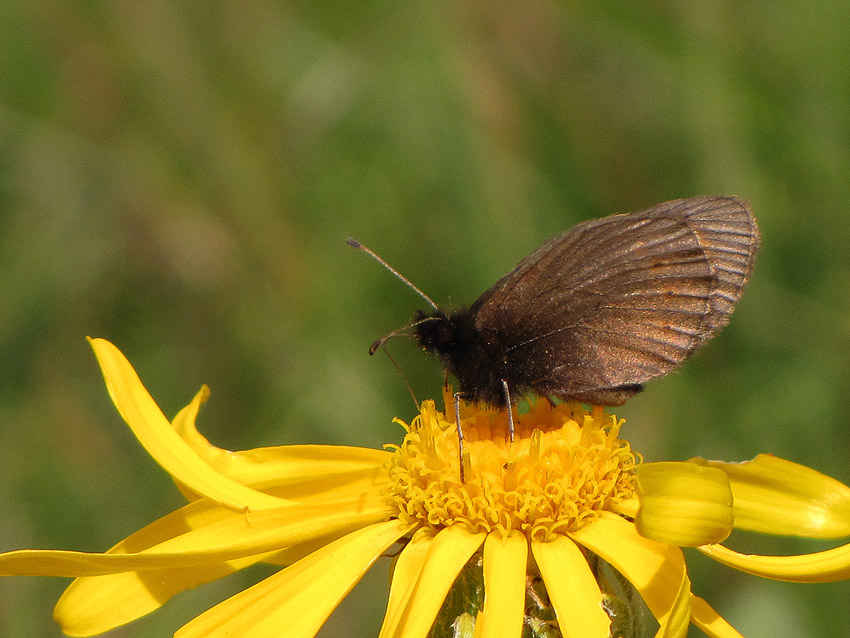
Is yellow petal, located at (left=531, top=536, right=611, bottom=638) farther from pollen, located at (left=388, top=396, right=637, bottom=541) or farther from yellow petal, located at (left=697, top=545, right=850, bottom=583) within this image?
yellow petal, located at (left=697, top=545, right=850, bottom=583)

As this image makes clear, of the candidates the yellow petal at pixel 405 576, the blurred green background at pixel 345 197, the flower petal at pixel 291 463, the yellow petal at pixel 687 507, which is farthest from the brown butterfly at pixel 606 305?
the blurred green background at pixel 345 197

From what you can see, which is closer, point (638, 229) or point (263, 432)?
point (638, 229)

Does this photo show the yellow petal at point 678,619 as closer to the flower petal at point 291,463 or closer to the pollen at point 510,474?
the pollen at point 510,474

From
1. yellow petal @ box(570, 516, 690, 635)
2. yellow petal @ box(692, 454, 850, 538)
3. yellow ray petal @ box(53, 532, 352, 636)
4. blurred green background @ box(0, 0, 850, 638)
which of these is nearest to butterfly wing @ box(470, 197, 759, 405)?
yellow petal @ box(692, 454, 850, 538)

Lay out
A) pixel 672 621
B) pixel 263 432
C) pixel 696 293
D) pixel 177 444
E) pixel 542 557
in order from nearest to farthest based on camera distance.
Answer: pixel 672 621 < pixel 542 557 < pixel 177 444 < pixel 696 293 < pixel 263 432

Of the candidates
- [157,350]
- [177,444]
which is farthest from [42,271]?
[177,444]

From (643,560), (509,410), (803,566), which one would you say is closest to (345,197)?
(509,410)

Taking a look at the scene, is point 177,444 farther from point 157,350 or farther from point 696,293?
point 157,350
